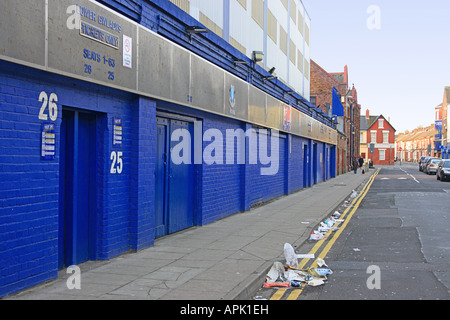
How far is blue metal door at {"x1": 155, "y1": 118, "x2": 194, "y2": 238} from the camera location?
9766mm

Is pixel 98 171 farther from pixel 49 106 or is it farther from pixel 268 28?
pixel 268 28

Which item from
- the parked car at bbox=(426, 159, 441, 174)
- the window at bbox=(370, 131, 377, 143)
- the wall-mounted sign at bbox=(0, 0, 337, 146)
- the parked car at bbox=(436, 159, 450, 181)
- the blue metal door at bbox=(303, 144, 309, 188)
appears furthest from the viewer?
the window at bbox=(370, 131, 377, 143)

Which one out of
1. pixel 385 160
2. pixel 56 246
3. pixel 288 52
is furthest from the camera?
pixel 385 160

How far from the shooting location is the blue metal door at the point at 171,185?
977cm

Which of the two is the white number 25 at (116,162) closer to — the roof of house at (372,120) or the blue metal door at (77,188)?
the blue metal door at (77,188)

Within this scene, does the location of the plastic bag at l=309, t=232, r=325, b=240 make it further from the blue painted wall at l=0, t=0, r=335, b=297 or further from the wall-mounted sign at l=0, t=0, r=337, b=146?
the wall-mounted sign at l=0, t=0, r=337, b=146

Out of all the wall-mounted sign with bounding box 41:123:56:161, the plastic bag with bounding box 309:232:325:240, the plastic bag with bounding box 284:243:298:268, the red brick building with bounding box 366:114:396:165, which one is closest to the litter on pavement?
the plastic bag with bounding box 284:243:298:268

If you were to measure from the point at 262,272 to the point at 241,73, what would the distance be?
29.8ft

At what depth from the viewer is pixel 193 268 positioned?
7.15 metres

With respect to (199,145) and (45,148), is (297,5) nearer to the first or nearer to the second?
(199,145)

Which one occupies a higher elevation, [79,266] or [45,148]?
[45,148]

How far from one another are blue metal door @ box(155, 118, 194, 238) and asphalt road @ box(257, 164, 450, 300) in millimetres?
3020

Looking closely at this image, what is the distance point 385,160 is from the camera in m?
99.6

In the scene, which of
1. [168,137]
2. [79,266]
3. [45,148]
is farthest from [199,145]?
[45,148]
